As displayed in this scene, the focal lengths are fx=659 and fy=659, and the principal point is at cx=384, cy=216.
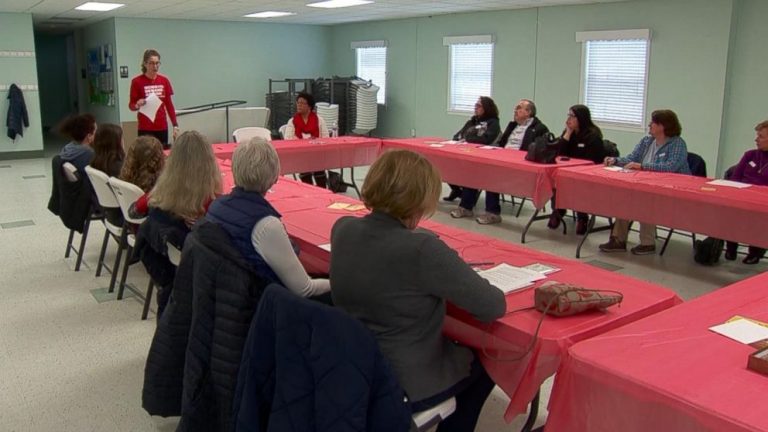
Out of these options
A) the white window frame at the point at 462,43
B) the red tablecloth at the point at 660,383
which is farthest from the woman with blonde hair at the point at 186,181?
the white window frame at the point at 462,43

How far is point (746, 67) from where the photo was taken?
21.6 ft

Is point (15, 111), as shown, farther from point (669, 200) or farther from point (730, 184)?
point (730, 184)

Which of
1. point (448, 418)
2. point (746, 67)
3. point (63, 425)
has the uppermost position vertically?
point (746, 67)

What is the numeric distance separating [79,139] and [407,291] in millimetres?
3258

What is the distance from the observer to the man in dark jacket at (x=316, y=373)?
1583 mm

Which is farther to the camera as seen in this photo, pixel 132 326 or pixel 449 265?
pixel 132 326

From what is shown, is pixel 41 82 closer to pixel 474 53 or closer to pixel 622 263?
pixel 474 53

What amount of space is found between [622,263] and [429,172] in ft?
10.9

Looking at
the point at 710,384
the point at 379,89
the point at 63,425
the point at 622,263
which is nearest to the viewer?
the point at 710,384

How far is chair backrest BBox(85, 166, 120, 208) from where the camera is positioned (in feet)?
11.9

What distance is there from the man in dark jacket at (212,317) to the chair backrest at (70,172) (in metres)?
2.22

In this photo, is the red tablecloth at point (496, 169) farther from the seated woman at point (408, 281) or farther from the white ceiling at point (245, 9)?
the seated woman at point (408, 281)

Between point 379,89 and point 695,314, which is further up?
point 379,89

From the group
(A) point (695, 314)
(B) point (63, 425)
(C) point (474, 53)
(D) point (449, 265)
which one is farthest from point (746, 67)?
(B) point (63, 425)
